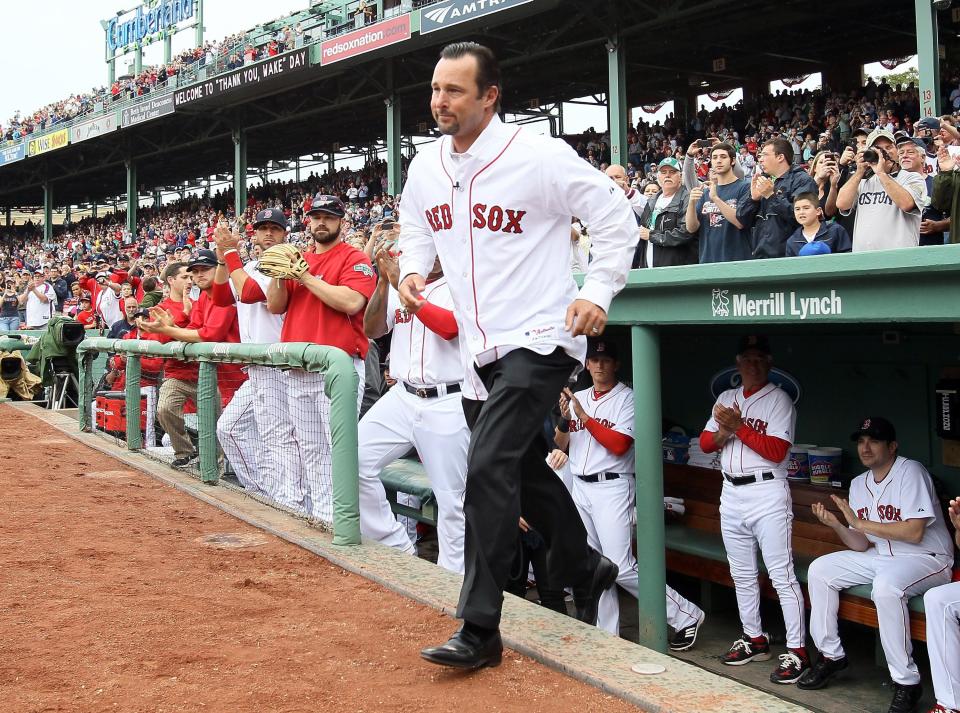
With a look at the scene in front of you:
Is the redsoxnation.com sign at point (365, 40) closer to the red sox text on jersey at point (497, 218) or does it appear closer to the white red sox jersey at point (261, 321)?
the white red sox jersey at point (261, 321)

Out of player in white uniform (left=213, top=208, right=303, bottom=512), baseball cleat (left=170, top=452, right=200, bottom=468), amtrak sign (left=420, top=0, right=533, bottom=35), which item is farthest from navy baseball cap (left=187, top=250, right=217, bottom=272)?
amtrak sign (left=420, top=0, right=533, bottom=35)

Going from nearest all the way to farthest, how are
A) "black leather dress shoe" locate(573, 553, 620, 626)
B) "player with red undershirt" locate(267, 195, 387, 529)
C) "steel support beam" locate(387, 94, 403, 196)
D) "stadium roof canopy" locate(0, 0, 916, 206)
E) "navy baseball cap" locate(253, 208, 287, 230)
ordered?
"black leather dress shoe" locate(573, 553, 620, 626)
"player with red undershirt" locate(267, 195, 387, 529)
"navy baseball cap" locate(253, 208, 287, 230)
"stadium roof canopy" locate(0, 0, 916, 206)
"steel support beam" locate(387, 94, 403, 196)

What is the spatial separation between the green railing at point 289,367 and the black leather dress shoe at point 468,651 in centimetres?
157

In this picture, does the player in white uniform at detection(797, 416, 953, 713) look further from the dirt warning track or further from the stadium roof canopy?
the stadium roof canopy

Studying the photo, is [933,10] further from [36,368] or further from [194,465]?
[36,368]

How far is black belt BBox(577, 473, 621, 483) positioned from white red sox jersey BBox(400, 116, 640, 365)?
240 centimetres

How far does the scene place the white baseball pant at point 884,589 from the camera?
3.97m

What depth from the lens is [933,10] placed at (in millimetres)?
11961

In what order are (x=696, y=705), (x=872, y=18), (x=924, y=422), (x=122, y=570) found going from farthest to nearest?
1. (x=872, y=18)
2. (x=924, y=422)
3. (x=122, y=570)
4. (x=696, y=705)

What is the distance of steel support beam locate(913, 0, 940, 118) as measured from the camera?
1130cm

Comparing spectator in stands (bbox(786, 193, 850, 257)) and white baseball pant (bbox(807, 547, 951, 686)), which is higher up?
spectator in stands (bbox(786, 193, 850, 257))

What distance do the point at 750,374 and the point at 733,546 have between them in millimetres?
906

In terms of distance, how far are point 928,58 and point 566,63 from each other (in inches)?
505

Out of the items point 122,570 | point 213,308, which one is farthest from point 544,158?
point 213,308
